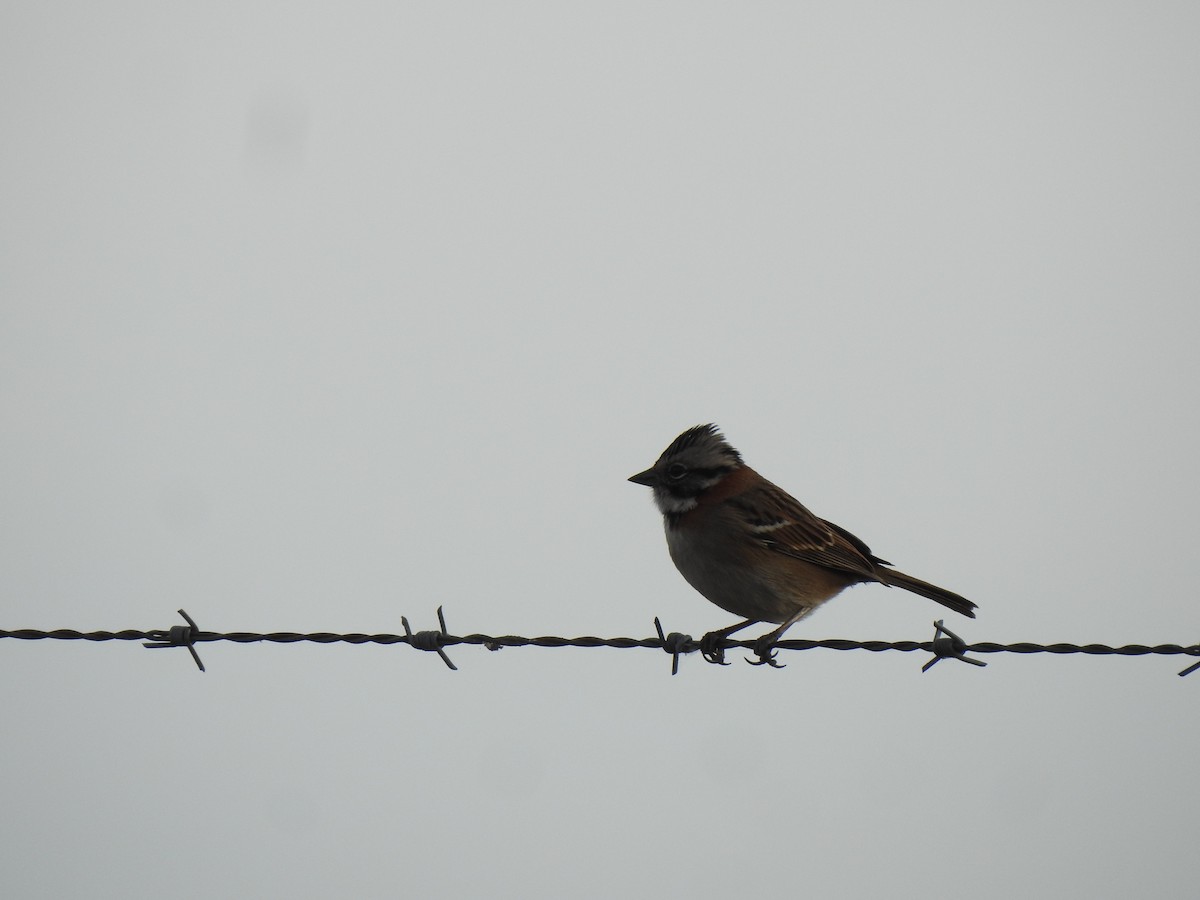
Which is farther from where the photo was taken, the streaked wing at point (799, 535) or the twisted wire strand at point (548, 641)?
the streaked wing at point (799, 535)

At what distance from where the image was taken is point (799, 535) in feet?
26.0

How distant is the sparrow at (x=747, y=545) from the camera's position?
7496 mm

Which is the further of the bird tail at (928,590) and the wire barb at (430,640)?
the bird tail at (928,590)

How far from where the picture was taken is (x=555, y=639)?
17.6ft

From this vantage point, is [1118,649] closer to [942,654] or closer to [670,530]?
[942,654]

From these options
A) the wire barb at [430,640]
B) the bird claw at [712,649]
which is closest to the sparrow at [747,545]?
the bird claw at [712,649]

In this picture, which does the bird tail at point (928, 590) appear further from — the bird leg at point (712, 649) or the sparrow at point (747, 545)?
the bird leg at point (712, 649)

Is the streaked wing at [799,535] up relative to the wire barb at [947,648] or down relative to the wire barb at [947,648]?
up

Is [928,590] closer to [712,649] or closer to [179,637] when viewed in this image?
[712,649]

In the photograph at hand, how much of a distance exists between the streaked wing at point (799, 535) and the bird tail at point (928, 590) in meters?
0.10

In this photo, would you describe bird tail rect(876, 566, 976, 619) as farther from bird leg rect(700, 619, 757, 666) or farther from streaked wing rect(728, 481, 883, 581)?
bird leg rect(700, 619, 757, 666)

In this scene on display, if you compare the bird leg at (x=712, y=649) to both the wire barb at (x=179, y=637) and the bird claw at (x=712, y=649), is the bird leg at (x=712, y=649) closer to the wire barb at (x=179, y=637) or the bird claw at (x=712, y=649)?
the bird claw at (x=712, y=649)

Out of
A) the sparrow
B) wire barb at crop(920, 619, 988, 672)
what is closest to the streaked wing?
the sparrow

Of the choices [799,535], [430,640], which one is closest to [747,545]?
[799,535]
